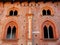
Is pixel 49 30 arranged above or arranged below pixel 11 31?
above

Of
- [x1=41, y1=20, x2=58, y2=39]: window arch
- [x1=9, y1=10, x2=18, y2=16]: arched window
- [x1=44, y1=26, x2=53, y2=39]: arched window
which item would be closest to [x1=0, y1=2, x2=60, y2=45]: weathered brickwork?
[x1=41, y1=20, x2=58, y2=39]: window arch

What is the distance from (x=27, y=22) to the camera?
17656mm

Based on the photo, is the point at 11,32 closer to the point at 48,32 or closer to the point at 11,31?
the point at 11,31

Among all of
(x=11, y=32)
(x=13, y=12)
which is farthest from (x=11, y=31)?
(x=13, y=12)

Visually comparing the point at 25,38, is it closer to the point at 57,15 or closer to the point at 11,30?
the point at 11,30

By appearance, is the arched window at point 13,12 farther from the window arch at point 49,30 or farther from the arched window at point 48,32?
the arched window at point 48,32

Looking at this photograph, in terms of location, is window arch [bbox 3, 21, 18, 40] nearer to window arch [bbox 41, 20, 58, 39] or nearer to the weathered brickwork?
the weathered brickwork

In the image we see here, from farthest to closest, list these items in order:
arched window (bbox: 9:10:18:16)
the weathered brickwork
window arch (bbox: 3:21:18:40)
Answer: arched window (bbox: 9:10:18:16) → window arch (bbox: 3:21:18:40) → the weathered brickwork

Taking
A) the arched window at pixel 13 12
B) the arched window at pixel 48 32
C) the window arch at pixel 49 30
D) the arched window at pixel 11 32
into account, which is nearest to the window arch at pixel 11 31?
the arched window at pixel 11 32

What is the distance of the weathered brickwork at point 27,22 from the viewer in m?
16.6

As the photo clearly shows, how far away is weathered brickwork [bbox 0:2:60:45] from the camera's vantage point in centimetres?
1664

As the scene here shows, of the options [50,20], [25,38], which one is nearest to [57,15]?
[50,20]

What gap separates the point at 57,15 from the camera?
1814 centimetres

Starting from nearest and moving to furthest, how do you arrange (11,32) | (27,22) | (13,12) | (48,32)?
(48,32)
(11,32)
(27,22)
(13,12)
